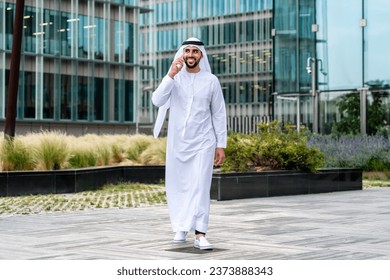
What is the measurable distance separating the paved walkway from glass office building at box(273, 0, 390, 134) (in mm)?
18373

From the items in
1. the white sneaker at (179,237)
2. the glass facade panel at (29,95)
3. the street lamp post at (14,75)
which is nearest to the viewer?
the white sneaker at (179,237)

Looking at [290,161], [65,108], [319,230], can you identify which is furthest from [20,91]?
[319,230]

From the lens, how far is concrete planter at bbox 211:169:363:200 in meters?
16.1

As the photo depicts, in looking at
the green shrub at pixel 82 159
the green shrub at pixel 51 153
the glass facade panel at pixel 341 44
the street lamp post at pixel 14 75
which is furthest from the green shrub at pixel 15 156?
the glass facade panel at pixel 341 44

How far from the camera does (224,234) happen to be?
9.96m

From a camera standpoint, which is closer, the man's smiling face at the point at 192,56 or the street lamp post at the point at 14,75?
the man's smiling face at the point at 192,56

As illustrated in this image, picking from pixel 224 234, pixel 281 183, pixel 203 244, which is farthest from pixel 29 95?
pixel 203 244

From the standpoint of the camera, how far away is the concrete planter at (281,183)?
16141 millimetres

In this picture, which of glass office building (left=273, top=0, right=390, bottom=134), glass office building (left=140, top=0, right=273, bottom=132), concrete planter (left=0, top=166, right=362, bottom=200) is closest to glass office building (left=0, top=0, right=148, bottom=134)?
glass office building (left=273, top=0, right=390, bottom=134)

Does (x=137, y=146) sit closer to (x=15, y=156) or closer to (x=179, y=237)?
(x=15, y=156)

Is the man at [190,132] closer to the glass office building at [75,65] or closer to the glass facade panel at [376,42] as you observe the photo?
→ the glass facade panel at [376,42]

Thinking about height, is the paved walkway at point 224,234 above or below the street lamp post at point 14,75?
below

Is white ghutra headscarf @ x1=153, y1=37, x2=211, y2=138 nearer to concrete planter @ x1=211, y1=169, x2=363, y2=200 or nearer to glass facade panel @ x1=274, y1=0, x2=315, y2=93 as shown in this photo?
concrete planter @ x1=211, y1=169, x2=363, y2=200

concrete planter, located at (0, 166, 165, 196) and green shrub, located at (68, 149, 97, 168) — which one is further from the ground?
green shrub, located at (68, 149, 97, 168)
